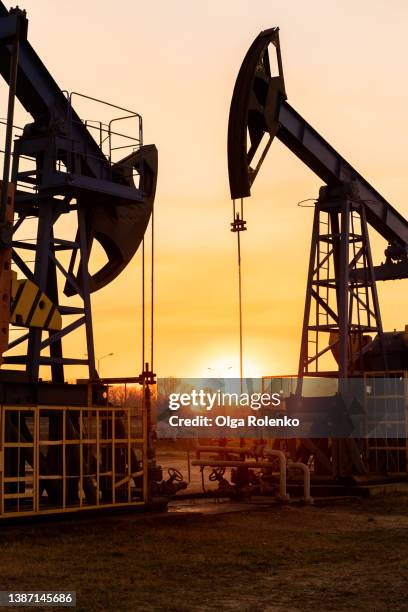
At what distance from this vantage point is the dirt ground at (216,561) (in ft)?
29.1

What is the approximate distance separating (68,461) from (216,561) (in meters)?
4.75

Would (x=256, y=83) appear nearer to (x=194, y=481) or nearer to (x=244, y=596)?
(x=194, y=481)

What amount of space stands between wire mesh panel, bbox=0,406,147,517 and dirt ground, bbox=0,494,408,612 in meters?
0.65

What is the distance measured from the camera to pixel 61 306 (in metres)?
16.6

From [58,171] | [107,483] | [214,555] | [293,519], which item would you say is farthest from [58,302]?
[214,555]

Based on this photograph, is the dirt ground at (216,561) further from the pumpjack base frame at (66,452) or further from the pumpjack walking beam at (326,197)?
the pumpjack walking beam at (326,197)

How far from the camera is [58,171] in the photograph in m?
16.1

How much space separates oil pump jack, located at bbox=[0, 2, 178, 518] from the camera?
14523 mm

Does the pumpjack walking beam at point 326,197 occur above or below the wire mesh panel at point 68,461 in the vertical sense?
above

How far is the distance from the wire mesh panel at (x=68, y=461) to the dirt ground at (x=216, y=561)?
650 millimetres

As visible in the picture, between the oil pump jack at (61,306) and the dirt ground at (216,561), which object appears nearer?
the dirt ground at (216,561)

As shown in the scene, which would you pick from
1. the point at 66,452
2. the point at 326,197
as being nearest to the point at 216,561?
the point at 66,452

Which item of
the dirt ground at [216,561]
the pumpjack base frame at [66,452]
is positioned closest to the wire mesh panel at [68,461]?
the pumpjack base frame at [66,452]

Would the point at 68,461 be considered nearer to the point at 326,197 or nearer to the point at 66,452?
the point at 66,452
